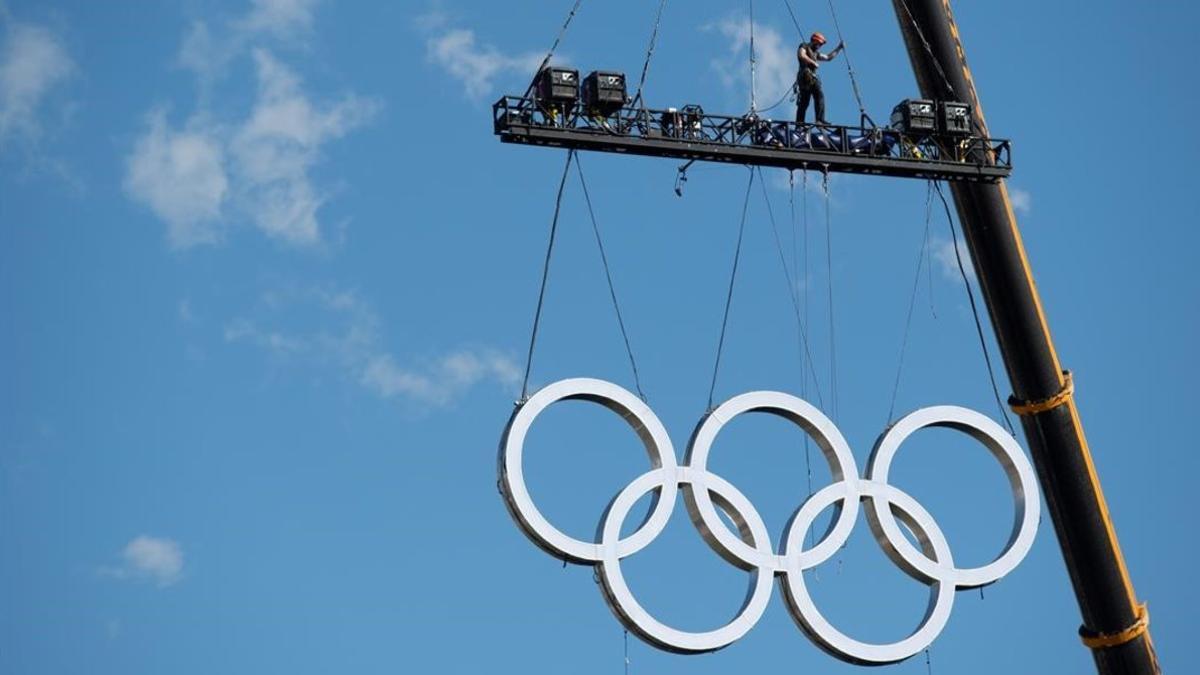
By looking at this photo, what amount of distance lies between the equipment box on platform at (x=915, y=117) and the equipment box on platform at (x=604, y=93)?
570 cm

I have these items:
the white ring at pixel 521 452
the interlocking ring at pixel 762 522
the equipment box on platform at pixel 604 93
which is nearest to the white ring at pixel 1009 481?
the interlocking ring at pixel 762 522

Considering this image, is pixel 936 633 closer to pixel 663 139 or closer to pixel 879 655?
pixel 879 655

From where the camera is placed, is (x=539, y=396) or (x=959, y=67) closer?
(x=539, y=396)

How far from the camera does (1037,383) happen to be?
74750mm

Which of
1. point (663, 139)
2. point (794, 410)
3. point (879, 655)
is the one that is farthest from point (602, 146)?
point (879, 655)

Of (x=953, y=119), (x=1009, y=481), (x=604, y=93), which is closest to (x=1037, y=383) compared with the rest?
(x=1009, y=481)

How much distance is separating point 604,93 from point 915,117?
6305mm

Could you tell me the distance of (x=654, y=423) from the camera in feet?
234

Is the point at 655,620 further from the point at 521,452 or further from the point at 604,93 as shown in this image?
the point at 604,93

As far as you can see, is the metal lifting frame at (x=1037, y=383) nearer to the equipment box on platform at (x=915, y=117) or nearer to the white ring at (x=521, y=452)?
the equipment box on platform at (x=915, y=117)

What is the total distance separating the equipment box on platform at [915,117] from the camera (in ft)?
243

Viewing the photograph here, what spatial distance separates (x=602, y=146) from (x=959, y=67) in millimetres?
7725

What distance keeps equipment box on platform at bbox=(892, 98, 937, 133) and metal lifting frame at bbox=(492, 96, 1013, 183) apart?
0.16 m

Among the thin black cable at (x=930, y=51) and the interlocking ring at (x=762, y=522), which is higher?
the thin black cable at (x=930, y=51)
